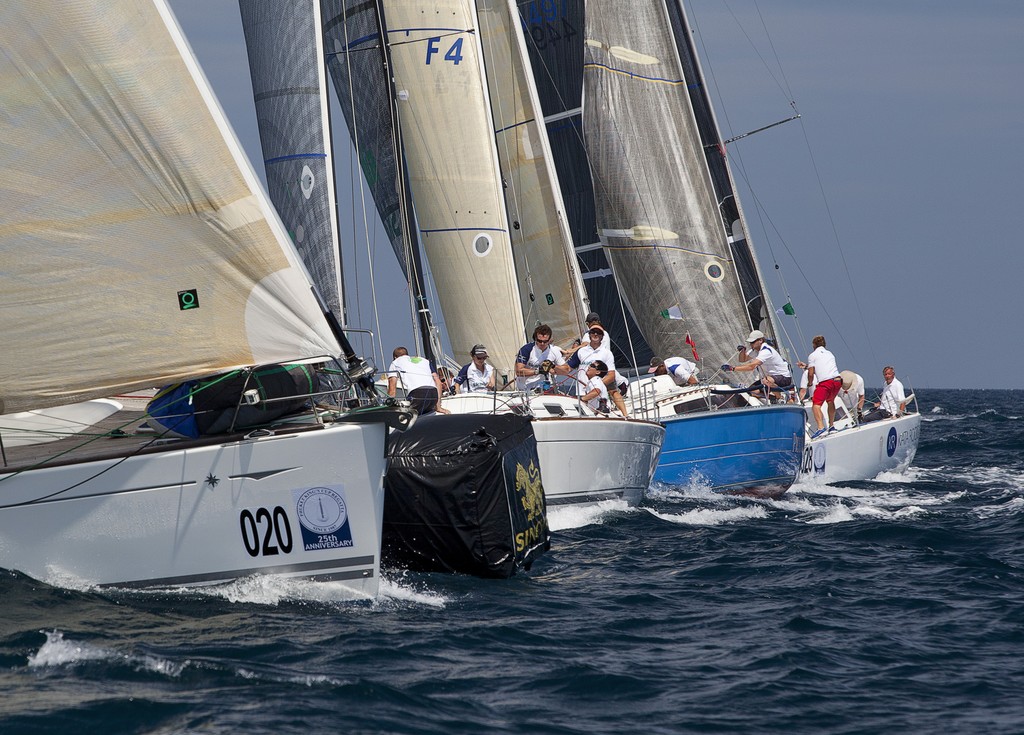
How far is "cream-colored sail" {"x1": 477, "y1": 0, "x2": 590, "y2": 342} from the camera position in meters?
17.3

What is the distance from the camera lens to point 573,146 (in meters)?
21.7

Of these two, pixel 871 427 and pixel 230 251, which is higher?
pixel 230 251

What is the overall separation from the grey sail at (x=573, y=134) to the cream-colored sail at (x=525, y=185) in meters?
4.07

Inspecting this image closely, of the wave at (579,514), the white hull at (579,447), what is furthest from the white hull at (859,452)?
the wave at (579,514)

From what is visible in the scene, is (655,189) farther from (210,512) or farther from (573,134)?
(210,512)

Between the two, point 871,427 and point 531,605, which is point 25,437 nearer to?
point 531,605

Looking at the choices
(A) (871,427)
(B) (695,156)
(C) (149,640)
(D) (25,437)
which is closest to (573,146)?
(B) (695,156)

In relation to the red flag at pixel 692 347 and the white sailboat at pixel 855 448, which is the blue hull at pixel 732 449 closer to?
the white sailboat at pixel 855 448

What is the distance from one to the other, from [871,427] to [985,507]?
431 cm

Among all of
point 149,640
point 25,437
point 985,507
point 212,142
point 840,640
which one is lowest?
point 985,507

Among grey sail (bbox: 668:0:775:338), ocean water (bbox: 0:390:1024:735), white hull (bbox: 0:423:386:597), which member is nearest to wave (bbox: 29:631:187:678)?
ocean water (bbox: 0:390:1024:735)

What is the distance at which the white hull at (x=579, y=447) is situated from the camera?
38.3ft

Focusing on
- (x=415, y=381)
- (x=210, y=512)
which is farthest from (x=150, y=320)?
(x=415, y=381)

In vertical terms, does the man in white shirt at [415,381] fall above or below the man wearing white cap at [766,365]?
above
